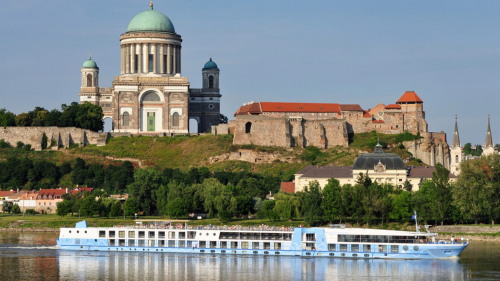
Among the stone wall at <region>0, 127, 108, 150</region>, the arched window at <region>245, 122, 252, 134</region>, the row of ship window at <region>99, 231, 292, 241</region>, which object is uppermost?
the arched window at <region>245, 122, 252, 134</region>

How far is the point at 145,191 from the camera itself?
84.3 meters

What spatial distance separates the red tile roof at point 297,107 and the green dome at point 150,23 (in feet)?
54.7

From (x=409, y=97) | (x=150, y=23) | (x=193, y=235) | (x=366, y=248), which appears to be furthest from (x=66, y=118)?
(x=366, y=248)

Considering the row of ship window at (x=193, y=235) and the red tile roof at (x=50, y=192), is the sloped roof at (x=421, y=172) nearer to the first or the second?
the row of ship window at (x=193, y=235)

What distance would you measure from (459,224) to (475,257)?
13.8m

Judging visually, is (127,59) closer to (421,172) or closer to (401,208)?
(421,172)

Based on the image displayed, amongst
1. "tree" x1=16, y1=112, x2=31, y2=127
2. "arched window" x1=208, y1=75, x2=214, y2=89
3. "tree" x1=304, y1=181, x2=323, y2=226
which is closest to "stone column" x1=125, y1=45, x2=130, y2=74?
"arched window" x1=208, y1=75, x2=214, y2=89

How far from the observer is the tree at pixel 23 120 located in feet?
362

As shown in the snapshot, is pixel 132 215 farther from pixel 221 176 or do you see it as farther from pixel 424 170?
pixel 424 170

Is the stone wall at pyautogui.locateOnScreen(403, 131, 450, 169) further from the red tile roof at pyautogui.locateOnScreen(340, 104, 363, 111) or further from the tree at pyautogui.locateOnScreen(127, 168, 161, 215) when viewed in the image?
the tree at pyautogui.locateOnScreen(127, 168, 161, 215)

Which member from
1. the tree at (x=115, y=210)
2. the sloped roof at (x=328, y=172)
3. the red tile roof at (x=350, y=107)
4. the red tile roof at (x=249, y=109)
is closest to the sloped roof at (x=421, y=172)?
the sloped roof at (x=328, y=172)

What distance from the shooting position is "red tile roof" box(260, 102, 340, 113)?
369ft

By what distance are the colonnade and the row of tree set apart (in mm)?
7732

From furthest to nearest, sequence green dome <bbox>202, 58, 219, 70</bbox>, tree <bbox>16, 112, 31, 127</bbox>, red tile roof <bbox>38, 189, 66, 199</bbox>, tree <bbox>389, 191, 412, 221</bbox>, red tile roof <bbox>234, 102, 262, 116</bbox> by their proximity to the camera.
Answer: green dome <bbox>202, 58, 219, 70</bbox> → red tile roof <bbox>234, 102, 262, 116</bbox> → tree <bbox>16, 112, 31, 127</bbox> → red tile roof <bbox>38, 189, 66, 199</bbox> → tree <bbox>389, 191, 412, 221</bbox>
